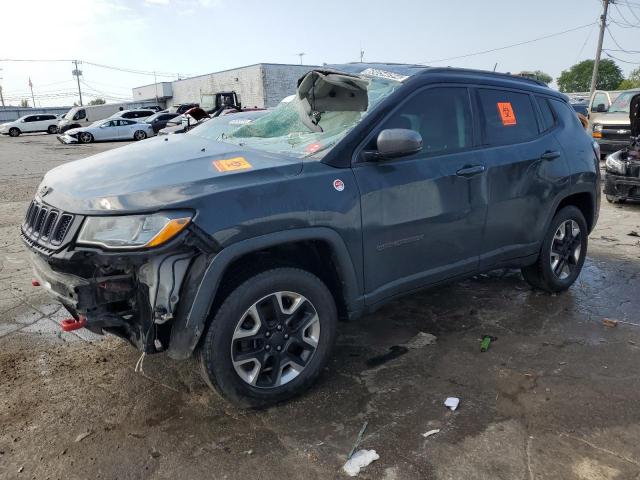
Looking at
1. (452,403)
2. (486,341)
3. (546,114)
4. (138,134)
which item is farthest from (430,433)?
(138,134)

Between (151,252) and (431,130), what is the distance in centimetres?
205

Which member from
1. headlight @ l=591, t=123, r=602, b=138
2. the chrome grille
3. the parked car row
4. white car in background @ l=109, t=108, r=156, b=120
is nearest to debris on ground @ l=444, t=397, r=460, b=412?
the chrome grille

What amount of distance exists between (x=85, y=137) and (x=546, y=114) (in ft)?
88.1

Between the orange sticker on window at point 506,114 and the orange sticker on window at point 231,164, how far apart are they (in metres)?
2.18

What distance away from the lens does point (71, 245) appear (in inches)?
100

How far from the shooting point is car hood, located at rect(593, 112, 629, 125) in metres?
12.5

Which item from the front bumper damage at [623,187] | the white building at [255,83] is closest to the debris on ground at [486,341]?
the front bumper damage at [623,187]

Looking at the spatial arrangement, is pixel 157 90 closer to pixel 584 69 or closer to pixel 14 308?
pixel 14 308

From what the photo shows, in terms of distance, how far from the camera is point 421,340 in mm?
3850

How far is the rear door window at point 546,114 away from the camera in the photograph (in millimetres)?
4351

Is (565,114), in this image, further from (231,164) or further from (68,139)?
(68,139)

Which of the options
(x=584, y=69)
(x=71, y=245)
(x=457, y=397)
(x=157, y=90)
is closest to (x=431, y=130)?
(x=457, y=397)

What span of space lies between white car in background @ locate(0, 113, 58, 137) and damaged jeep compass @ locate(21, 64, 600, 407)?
126ft

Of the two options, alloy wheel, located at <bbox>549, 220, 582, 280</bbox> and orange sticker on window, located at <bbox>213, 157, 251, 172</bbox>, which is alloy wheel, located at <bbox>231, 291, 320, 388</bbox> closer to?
orange sticker on window, located at <bbox>213, 157, 251, 172</bbox>
